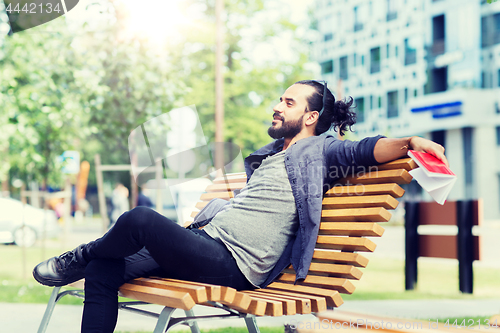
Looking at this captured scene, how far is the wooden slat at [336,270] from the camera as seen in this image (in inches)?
96.5

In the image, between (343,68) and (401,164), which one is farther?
(343,68)

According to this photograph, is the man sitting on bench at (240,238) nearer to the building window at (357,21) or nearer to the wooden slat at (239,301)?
the wooden slat at (239,301)

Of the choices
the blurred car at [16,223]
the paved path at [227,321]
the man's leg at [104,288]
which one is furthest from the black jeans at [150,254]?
the blurred car at [16,223]

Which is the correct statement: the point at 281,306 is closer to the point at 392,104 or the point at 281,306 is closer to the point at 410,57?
the point at 410,57

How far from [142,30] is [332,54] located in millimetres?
34190

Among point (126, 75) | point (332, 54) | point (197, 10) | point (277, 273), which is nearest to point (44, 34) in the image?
point (126, 75)

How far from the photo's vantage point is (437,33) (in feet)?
105

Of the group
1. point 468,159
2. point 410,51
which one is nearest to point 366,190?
point 468,159

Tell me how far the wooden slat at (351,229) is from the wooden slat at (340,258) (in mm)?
99

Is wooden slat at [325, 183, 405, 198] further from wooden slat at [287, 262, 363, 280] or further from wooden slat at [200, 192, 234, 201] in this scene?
wooden slat at [200, 192, 234, 201]

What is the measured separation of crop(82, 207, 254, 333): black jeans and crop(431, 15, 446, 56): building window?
104 ft

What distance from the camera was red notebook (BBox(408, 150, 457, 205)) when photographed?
2389mm

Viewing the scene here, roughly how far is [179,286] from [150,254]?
0.98 feet

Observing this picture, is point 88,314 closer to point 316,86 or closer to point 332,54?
point 316,86
